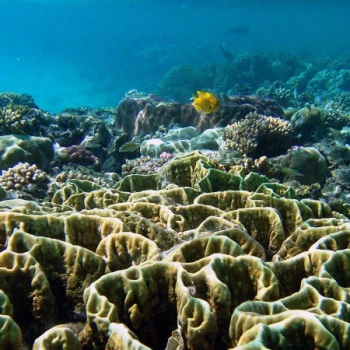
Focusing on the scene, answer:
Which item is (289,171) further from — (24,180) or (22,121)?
(22,121)

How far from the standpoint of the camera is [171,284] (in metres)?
2.14

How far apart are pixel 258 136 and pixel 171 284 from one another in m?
7.31

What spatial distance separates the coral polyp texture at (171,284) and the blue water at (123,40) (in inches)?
1979

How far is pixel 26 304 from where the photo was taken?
87.7 inches

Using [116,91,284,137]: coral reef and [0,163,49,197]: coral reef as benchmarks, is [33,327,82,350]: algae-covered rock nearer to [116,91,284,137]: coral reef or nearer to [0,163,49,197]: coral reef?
[0,163,49,197]: coral reef

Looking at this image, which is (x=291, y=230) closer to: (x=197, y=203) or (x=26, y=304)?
(x=197, y=203)

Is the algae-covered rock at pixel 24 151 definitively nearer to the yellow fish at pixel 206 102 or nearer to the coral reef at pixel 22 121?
the coral reef at pixel 22 121

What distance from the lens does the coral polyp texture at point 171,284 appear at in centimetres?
177

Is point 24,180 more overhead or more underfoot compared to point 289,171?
more overhead

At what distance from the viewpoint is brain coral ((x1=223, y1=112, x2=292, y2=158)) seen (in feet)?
28.6

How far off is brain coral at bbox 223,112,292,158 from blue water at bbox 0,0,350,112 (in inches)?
1727

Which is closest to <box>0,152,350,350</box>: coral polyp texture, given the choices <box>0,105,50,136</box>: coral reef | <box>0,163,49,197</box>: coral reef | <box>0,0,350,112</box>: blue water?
<box>0,163,49,197</box>: coral reef

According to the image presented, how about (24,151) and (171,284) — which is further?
(24,151)

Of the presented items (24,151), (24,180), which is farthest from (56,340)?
(24,151)
